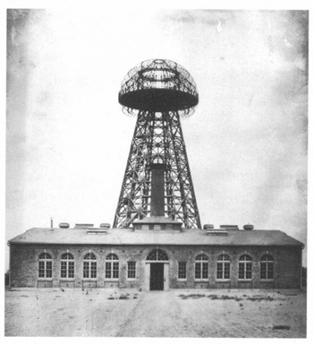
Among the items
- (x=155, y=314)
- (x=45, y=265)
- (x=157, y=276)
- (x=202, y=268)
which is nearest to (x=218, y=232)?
(x=202, y=268)

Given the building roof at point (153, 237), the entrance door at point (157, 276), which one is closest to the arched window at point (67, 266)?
the building roof at point (153, 237)

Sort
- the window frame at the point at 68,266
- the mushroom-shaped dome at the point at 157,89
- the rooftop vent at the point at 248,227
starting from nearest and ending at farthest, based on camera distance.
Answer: the window frame at the point at 68,266 → the rooftop vent at the point at 248,227 → the mushroom-shaped dome at the point at 157,89

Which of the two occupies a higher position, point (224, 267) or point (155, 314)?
point (224, 267)

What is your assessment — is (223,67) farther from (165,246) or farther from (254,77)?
(165,246)

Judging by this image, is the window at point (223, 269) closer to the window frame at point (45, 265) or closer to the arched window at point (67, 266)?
the arched window at point (67, 266)

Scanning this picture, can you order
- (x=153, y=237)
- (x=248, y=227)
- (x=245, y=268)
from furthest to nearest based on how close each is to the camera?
(x=248, y=227), (x=153, y=237), (x=245, y=268)

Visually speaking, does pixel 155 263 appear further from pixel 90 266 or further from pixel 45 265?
pixel 45 265
